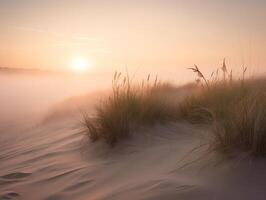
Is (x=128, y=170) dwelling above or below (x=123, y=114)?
below

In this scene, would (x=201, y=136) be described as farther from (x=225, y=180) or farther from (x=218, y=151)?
(x=225, y=180)

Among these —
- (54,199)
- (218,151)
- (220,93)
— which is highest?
(220,93)

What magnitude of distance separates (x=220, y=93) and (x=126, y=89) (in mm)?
1294

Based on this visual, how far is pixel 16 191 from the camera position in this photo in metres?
3.16

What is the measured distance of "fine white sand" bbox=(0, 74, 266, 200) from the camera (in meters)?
2.40

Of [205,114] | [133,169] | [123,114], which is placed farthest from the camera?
[205,114]

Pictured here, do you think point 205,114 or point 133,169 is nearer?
point 133,169

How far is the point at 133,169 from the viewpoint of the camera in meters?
3.16

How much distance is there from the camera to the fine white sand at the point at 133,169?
2.40 m

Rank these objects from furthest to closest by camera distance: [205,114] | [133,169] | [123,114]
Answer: [205,114] < [123,114] < [133,169]

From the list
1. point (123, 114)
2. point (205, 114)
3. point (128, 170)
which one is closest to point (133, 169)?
point (128, 170)

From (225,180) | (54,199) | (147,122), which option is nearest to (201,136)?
(147,122)

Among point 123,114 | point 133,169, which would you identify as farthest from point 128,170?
point 123,114

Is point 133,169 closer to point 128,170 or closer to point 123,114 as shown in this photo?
point 128,170
